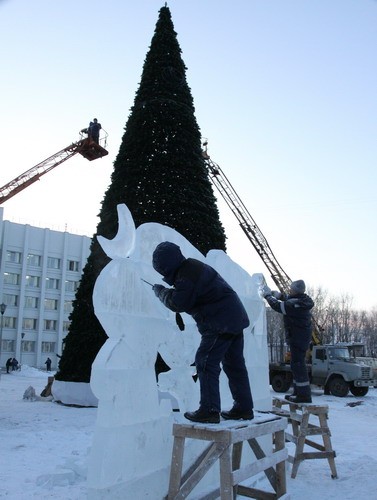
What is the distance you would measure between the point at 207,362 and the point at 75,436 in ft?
16.3

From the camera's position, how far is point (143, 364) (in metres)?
3.69

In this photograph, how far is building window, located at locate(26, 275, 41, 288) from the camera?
4503 centimetres

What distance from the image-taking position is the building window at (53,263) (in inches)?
1838

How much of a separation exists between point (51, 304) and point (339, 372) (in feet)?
114

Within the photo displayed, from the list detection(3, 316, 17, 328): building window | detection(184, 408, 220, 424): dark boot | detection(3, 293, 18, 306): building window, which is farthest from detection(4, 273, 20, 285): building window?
detection(184, 408, 220, 424): dark boot

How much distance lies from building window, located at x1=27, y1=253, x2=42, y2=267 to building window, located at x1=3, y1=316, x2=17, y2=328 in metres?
5.73

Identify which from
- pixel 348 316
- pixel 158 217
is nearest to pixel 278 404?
pixel 158 217

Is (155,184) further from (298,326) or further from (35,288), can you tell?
(35,288)

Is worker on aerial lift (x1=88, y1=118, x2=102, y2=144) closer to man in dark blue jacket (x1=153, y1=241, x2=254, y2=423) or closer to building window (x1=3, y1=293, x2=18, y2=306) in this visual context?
man in dark blue jacket (x1=153, y1=241, x2=254, y2=423)

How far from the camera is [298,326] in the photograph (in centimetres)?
543

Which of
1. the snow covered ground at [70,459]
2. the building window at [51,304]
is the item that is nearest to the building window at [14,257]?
the building window at [51,304]

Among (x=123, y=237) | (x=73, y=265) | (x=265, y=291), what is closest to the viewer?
(x=123, y=237)

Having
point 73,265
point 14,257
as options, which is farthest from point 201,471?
point 73,265

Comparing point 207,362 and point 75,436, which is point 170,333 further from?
point 75,436
